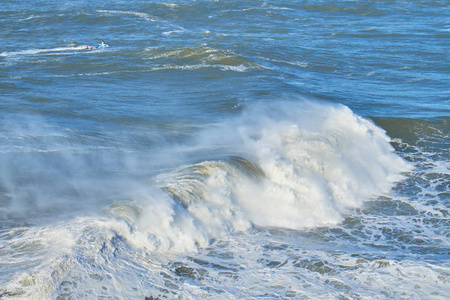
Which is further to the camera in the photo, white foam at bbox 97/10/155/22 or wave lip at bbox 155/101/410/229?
white foam at bbox 97/10/155/22

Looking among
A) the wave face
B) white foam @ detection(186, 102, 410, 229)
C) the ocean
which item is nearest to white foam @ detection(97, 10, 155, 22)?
the ocean

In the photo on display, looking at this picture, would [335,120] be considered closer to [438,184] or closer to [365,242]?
[438,184]

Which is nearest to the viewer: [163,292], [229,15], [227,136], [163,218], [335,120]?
[163,292]

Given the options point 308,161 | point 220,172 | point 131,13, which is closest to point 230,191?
point 220,172

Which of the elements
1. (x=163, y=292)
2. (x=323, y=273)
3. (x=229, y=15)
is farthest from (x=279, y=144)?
(x=229, y=15)

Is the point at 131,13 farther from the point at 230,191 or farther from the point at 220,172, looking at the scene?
the point at 230,191

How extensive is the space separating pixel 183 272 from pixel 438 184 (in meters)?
7.88

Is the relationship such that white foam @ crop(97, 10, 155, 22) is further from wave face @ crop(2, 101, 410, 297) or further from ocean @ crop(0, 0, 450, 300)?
wave face @ crop(2, 101, 410, 297)

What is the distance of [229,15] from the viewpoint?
38.3 m

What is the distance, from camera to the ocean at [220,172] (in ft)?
29.7

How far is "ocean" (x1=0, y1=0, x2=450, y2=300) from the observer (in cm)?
905

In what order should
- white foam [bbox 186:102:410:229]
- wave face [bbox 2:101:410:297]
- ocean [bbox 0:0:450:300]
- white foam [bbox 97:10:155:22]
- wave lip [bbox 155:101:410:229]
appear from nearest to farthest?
1. ocean [bbox 0:0:450:300]
2. wave face [bbox 2:101:410:297]
3. wave lip [bbox 155:101:410:229]
4. white foam [bbox 186:102:410:229]
5. white foam [bbox 97:10:155:22]

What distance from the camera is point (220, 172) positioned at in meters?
12.4

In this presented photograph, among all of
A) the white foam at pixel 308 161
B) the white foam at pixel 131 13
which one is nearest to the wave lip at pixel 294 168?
the white foam at pixel 308 161
